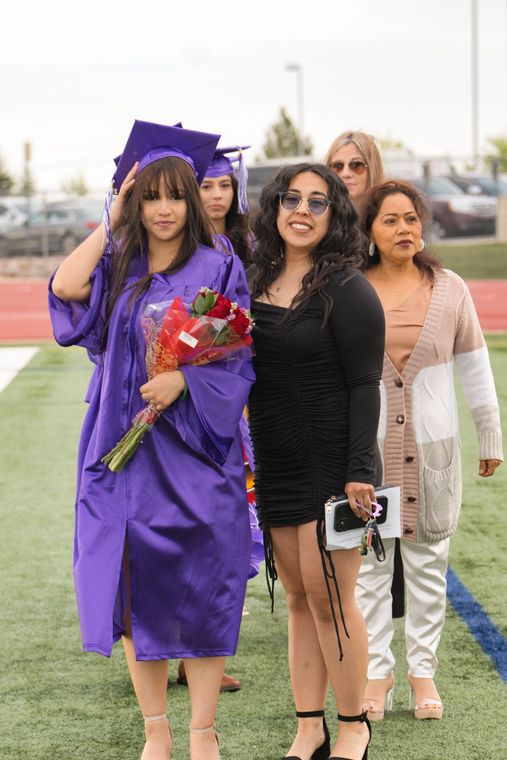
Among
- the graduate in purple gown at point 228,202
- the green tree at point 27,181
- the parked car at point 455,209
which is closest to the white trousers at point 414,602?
the graduate in purple gown at point 228,202

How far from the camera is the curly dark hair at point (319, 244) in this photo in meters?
3.24

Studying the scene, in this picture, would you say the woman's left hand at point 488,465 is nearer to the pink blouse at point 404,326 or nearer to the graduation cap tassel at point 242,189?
the pink blouse at point 404,326

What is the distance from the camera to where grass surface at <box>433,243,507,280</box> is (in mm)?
23422

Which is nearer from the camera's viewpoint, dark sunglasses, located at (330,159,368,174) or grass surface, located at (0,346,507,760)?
grass surface, located at (0,346,507,760)

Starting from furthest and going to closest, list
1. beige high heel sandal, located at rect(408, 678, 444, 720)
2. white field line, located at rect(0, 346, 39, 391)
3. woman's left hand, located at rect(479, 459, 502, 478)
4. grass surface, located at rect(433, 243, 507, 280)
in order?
grass surface, located at rect(433, 243, 507, 280), white field line, located at rect(0, 346, 39, 391), woman's left hand, located at rect(479, 459, 502, 478), beige high heel sandal, located at rect(408, 678, 444, 720)

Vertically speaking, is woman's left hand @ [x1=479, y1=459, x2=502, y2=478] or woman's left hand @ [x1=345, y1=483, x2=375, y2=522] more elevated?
woman's left hand @ [x1=345, y1=483, x2=375, y2=522]

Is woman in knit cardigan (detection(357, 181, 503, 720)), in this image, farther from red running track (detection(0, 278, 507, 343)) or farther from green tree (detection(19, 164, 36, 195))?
green tree (detection(19, 164, 36, 195))

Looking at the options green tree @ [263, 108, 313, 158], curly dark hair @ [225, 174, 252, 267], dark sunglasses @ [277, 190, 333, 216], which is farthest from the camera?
green tree @ [263, 108, 313, 158]

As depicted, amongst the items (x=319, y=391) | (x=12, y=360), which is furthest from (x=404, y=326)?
(x=12, y=360)

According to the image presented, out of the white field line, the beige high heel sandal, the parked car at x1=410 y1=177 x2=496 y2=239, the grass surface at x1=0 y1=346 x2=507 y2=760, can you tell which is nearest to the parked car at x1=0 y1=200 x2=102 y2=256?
the parked car at x1=410 y1=177 x2=496 y2=239

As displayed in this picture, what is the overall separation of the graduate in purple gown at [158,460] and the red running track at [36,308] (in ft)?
41.6

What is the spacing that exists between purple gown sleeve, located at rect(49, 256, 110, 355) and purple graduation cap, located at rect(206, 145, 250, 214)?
1.48 m

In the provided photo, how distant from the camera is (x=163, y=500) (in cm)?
314

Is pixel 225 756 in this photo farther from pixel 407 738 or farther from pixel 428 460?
pixel 428 460
